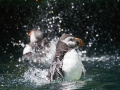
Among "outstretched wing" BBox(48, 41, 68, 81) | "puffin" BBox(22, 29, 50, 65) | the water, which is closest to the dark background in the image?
the water

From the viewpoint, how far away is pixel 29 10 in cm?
1673

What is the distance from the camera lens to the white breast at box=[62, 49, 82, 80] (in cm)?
787

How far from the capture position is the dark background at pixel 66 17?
1612 centimetres

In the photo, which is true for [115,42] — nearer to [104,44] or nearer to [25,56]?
[104,44]

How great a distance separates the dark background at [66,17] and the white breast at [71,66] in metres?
7.73

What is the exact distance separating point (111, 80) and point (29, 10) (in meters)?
9.04

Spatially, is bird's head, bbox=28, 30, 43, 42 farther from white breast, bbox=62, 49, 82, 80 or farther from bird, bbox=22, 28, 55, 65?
white breast, bbox=62, 49, 82, 80

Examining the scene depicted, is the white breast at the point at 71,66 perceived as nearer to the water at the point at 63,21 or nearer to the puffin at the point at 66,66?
the puffin at the point at 66,66

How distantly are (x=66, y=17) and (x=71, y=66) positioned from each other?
8820 millimetres

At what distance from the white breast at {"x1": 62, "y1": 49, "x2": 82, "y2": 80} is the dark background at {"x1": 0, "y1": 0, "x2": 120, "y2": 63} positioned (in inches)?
304

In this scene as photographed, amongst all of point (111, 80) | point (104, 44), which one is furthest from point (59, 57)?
point (104, 44)

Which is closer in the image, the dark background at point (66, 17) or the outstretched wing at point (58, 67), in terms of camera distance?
the outstretched wing at point (58, 67)

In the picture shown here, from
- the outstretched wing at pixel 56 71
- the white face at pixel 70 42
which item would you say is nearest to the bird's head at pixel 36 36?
the white face at pixel 70 42

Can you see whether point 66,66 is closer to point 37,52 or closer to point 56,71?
point 56,71
